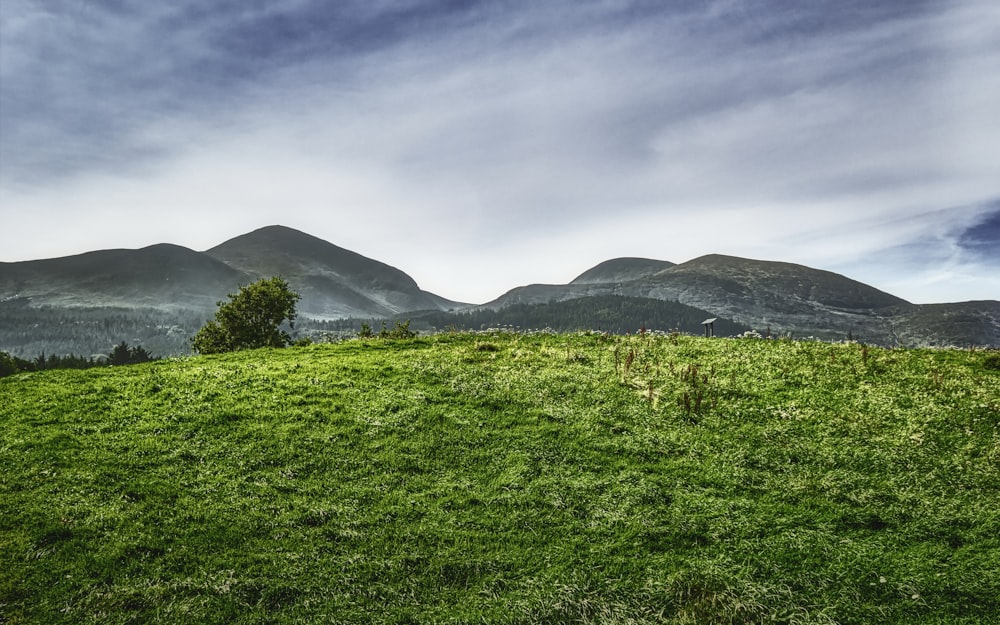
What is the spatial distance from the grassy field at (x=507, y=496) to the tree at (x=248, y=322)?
36334 mm

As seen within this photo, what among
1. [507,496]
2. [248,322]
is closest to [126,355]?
[248,322]

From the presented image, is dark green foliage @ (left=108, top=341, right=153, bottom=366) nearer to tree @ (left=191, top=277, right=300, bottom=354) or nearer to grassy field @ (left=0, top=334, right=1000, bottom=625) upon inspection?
tree @ (left=191, top=277, right=300, bottom=354)

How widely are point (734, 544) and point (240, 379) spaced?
1964cm

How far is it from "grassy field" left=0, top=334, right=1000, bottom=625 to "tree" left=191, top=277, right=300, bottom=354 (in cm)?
3633

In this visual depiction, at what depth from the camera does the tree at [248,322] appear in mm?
56906

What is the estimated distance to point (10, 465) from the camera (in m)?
13.7

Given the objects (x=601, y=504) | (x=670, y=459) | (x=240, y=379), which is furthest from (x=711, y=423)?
(x=240, y=379)

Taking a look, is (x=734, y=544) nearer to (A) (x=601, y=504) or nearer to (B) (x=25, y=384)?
(A) (x=601, y=504)

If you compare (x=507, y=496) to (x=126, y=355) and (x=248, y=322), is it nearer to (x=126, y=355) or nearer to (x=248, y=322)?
(x=248, y=322)

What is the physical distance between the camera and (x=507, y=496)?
13.2m

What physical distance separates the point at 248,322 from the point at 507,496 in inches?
2145

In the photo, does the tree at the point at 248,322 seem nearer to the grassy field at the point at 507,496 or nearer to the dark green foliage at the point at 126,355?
the grassy field at the point at 507,496

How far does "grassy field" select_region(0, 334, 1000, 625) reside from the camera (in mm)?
9578

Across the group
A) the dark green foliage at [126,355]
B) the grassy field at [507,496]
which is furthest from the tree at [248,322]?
the dark green foliage at [126,355]
